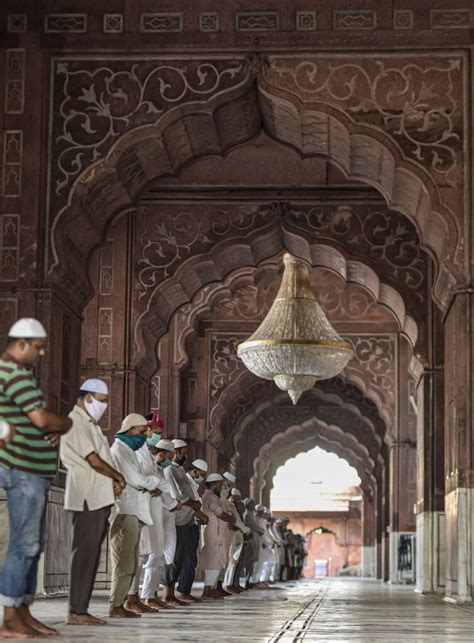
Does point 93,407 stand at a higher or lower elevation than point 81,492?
higher

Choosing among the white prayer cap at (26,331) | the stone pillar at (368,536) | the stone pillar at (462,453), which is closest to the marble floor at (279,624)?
the stone pillar at (462,453)

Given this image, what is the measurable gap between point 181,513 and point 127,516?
2.83m

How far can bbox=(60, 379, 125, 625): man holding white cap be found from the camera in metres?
6.60

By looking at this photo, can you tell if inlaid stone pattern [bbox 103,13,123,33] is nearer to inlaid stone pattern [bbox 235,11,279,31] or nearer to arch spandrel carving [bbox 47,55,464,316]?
arch spandrel carving [bbox 47,55,464,316]

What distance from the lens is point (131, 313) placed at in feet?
48.6

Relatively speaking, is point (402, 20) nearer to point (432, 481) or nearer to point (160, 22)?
Answer: point (160, 22)

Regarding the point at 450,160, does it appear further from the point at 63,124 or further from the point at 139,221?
the point at 139,221

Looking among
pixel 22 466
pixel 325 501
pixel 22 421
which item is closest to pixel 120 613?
pixel 22 466

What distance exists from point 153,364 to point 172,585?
5361 mm

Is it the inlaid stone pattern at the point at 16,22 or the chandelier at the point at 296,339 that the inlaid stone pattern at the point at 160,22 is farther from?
the chandelier at the point at 296,339

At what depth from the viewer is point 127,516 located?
305 inches

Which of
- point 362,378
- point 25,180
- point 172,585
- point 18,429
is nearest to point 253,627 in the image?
point 18,429

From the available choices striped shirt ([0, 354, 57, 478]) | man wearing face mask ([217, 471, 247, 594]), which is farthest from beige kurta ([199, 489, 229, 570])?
striped shirt ([0, 354, 57, 478])

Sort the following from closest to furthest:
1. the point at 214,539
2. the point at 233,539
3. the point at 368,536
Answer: the point at 214,539, the point at 233,539, the point at 368,536
